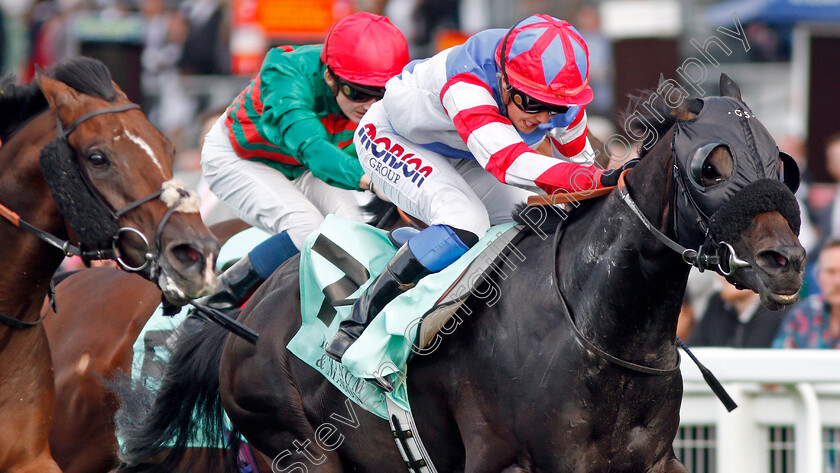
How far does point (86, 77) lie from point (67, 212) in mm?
467

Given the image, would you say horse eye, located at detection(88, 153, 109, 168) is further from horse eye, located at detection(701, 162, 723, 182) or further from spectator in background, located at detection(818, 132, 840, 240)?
spectator in background, located at detection(818, 132, 840, 240)

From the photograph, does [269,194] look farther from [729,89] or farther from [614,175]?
[729,89]

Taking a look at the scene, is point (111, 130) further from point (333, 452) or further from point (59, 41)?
point (59, 41)

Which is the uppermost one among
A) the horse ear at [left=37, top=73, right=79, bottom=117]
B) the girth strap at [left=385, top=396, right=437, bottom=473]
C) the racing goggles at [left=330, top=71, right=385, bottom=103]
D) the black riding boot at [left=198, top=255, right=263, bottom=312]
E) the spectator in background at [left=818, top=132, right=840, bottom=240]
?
the horse ear at [left=37, top=73, right=79, bottom=117]

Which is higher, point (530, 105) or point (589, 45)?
point (530, 105)

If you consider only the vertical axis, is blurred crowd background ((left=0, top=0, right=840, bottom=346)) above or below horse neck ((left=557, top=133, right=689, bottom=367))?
below

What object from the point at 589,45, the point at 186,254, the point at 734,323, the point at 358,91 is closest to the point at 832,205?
the point at 734,323

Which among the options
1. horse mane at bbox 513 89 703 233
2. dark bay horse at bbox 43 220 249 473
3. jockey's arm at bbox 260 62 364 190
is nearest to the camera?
horse mane at bbox 513 89 703 233

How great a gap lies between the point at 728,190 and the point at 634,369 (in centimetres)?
64

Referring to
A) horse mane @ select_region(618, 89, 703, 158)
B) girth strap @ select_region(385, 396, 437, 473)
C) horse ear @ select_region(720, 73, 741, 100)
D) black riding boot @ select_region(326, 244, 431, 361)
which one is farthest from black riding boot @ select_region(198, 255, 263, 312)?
horse ear @ select_region(720, 73, 741, 100)

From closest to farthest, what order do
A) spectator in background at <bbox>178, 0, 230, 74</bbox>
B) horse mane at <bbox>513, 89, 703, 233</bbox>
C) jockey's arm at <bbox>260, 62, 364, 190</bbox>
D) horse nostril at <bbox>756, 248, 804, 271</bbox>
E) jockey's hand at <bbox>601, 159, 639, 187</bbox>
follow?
horse nostril at <bbox>756, 248, 804, 271</bbox>, horse mane at <bbox>513, 89, 703, 233</bbox>, jockey's hand at <bbox>601, 159, 639, 187</bbox>, jockey's arm at <bbox>260, 62, 364, 190</bbox>, spectator in background at <bbox>178, 0, 230, 74</bbox>

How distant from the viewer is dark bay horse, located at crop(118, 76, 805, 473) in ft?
9.52

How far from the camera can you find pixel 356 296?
13.0ft

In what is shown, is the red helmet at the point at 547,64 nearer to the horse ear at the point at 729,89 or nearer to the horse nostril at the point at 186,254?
the horse ear at the point at 729,89
